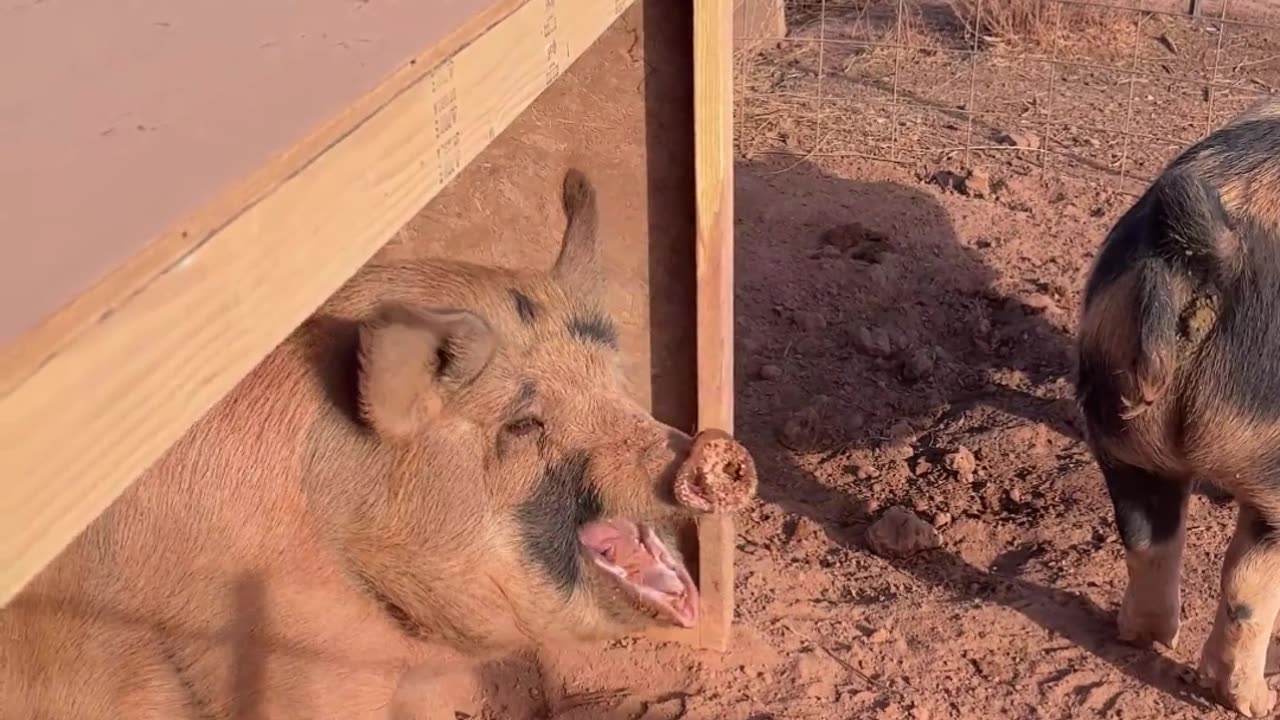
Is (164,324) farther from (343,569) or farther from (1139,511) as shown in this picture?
(1139,511)

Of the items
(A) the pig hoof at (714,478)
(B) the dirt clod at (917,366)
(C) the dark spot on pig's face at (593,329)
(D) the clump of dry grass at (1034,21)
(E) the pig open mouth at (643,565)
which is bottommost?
(B) the dirt clod at (917,366)

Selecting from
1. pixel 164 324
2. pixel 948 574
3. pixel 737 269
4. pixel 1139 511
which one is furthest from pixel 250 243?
pixel 737 269

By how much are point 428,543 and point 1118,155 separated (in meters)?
5.60

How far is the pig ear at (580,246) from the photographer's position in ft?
9.27

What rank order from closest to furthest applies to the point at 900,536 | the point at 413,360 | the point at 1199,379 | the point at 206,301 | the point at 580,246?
the point at 206,301 < the point at 413,360 < the point at 580,246 < the point at 1199,379 < the point at 900,536

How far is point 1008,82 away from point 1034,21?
69 cm

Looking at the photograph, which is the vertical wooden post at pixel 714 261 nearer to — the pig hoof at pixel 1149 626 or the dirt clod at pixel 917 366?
the pig hoof at pixel 1149 626

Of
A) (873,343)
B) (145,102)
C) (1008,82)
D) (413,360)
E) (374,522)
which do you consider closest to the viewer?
(145,102)

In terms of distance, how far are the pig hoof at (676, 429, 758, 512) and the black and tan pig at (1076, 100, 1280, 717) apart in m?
1.37

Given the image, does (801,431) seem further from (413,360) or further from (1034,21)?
(1034,21)

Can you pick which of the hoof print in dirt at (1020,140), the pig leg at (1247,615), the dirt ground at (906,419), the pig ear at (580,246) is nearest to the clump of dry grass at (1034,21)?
the dirt ground at (906,419)

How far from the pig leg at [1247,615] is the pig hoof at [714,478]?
1769 mm

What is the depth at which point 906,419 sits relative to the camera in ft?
16.6

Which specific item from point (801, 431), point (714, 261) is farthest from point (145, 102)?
point (801, 431)
